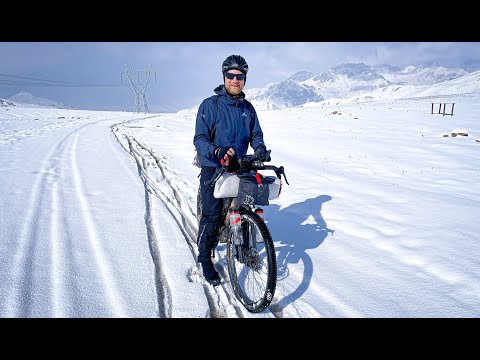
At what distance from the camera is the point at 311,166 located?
32.2 feet

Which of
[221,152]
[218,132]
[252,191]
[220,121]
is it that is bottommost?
[252,191]

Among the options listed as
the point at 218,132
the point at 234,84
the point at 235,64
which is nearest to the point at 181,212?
→ the point at 218,132

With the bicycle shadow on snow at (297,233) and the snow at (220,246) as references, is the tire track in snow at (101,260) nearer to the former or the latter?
the snow at (220,246)

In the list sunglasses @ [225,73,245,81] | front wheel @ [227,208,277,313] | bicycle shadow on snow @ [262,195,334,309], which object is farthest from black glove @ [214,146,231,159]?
bicycle shadow on snow @ [262,195,334,309]

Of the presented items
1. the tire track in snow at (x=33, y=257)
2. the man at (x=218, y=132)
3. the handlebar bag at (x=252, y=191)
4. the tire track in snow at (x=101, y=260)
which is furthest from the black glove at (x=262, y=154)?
the tire track in snow at (x=33, y=257)

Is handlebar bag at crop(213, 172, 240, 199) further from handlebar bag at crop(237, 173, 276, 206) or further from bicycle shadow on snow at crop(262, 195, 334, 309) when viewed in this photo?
bicycle shadow on snow at crop(262, 195, 334, 309)

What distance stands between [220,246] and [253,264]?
4.36 ft

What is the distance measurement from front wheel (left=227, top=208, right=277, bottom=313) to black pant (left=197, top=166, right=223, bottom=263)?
0.91 ft

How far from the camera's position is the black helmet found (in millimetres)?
3117

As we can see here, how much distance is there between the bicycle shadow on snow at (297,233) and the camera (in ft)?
11.8

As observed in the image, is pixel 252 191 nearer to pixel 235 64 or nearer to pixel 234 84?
pixel 234 84

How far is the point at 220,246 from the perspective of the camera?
4.31 metres

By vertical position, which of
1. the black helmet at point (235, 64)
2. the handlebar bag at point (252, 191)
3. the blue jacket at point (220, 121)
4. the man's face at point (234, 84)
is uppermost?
the black helmet at point (235, 64)

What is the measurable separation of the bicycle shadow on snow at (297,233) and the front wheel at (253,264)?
327 millimetres
